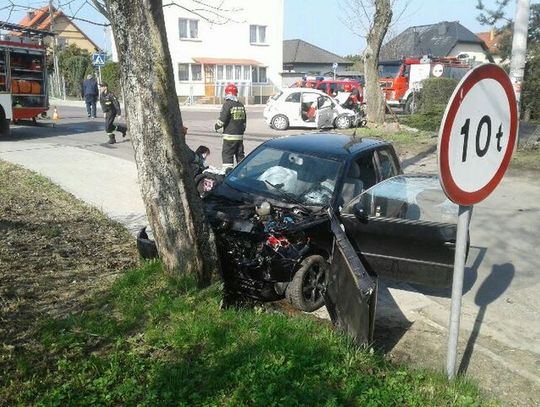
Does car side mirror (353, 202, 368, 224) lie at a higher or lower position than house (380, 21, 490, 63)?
lower

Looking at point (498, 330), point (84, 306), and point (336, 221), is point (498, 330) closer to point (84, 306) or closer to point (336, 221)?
point (336, 221)

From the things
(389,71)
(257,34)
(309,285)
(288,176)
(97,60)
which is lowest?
(309,285)

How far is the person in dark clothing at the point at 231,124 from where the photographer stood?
9.89 meters

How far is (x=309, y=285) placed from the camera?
16.0 feet

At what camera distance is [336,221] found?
4945 mm

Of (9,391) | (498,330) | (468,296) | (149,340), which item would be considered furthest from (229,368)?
(468,296)

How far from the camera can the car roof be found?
19.0 feet

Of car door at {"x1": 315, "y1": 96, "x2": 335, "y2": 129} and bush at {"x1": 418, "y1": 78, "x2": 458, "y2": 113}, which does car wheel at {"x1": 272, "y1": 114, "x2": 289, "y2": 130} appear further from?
bush at {"x1": 418, "y1": 78, "x2": 458, "y2": 113}

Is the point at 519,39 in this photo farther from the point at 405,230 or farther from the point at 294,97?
the point at 405,230

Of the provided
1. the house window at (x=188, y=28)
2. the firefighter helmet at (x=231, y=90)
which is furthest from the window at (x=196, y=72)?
the firefighter helmet at (x=231, y=90)

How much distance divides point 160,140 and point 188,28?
128 feet

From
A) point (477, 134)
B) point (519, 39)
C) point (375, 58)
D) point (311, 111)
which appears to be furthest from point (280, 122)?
point (477, 134)

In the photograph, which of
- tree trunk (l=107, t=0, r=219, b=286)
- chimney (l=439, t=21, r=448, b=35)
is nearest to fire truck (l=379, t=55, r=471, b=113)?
tree trunk (l=107, t=0, r=219, b=286)

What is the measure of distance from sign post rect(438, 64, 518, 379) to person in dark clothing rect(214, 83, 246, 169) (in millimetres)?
6959
